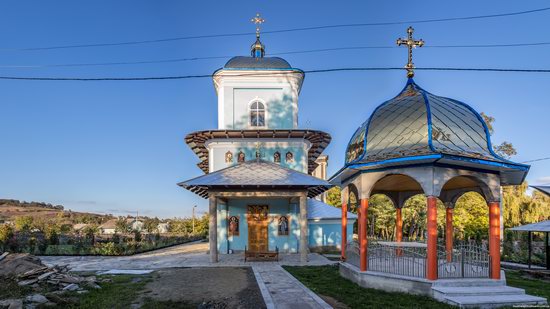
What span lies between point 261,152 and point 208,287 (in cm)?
1110

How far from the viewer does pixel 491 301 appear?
29.1 feet

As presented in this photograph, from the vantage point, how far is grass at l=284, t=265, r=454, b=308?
8875 millimetres

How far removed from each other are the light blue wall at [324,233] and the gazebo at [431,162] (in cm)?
1035

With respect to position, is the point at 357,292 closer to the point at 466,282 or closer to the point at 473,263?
the point at 466,282

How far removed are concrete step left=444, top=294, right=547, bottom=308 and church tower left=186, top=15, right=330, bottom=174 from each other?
12844mm

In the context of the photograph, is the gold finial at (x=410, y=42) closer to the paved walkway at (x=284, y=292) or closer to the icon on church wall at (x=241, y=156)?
the paved walkway at (x=284, y=292)

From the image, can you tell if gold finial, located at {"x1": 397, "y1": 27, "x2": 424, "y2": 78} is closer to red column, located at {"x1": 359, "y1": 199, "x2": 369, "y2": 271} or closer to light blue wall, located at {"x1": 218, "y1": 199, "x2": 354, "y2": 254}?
red column, located at {"x1": 359, "y1": 199, "x2": 369, "y2": 271}

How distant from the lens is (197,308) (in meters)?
8.64

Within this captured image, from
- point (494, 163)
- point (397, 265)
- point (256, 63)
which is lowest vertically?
point (397, 265)

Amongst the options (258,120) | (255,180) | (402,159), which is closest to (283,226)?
(255,180)

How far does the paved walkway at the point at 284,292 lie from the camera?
8.71 m

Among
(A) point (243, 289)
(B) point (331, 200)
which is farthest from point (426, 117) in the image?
(B) point (331, 200)

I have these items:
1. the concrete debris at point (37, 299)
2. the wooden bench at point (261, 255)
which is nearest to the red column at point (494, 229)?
the wooden bench at point (261, 255)

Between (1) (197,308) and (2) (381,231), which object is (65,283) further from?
(2) (381,231)
